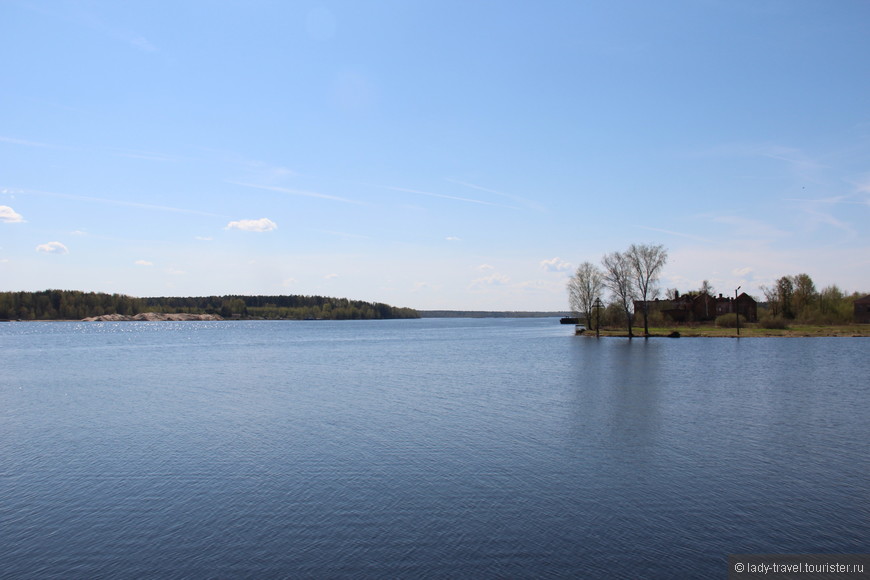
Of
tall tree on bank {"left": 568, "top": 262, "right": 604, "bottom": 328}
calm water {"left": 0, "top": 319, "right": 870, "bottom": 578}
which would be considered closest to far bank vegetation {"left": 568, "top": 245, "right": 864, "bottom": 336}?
tall tree on bank {"left": 568, "top": 262, "right": 604, "bottom": 328}

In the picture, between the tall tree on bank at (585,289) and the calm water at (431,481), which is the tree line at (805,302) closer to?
the tall tree on bank at (585,289)

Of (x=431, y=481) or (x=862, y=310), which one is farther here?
(x=862, y=310)

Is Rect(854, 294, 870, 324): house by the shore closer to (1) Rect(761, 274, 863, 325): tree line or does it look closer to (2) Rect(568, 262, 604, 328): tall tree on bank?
(1) Rect(761, 274, 863, 325): tree line

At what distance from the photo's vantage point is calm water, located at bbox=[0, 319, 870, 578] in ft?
37.2

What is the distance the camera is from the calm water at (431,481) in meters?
11.3

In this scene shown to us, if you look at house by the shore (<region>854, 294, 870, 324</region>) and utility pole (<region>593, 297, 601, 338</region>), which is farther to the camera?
house by the shore (<region>854, 294, 870, 324</region>)

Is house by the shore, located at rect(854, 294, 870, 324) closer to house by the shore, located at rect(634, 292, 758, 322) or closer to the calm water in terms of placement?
house by the shore, located at rect(634, 292, 758, 322)

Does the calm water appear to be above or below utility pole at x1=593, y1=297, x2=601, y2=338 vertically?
below

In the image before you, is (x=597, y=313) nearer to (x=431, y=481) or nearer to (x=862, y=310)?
(x=862, y=310)

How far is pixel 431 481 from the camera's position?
16188mm

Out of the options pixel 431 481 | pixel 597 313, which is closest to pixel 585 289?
pixel 597 313

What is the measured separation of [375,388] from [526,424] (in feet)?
47.8

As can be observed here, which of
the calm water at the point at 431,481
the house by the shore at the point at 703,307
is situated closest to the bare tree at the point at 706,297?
the house by the shore at the point at 703,307

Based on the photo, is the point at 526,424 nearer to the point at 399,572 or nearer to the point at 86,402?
the point at 399,572
